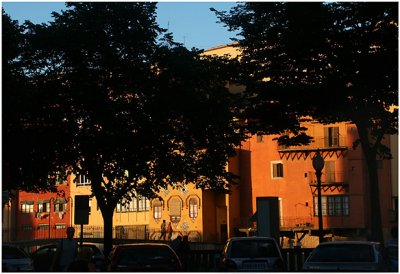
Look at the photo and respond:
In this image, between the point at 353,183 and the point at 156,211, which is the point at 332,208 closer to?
the point at 353,183

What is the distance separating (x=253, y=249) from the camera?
25.0 metres

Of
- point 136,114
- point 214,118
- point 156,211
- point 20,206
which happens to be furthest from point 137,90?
point 20,206

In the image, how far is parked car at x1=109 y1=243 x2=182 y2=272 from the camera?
21.6 metres

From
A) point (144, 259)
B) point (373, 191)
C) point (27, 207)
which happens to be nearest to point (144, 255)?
point (144, 259)

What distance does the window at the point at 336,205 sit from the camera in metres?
Answer: 72.9

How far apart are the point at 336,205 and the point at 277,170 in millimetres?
7299

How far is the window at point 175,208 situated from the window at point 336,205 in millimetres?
14119

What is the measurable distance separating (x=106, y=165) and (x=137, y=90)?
358 cm

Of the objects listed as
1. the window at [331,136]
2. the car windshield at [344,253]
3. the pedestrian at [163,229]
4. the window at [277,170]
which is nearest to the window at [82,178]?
the pedestrian at [163,229]

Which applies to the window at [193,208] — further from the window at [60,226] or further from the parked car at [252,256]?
the parked car at [252,256]

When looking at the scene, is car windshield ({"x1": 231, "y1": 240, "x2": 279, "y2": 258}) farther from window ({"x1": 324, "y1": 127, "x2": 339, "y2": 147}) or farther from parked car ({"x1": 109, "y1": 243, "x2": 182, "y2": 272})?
window ({"x1": 324, "y1": 127, "x2": 339, "y2": 147})

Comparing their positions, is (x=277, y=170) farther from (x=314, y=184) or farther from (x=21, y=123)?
(x=21, y=123)

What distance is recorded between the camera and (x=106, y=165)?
115ft

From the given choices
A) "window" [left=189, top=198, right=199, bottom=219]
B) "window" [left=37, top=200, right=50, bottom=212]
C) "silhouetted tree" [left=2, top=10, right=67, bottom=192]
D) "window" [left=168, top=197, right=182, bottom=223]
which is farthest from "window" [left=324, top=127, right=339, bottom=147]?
"silhouetted tree" [left=2, top=10, right=67, bottom=192]
